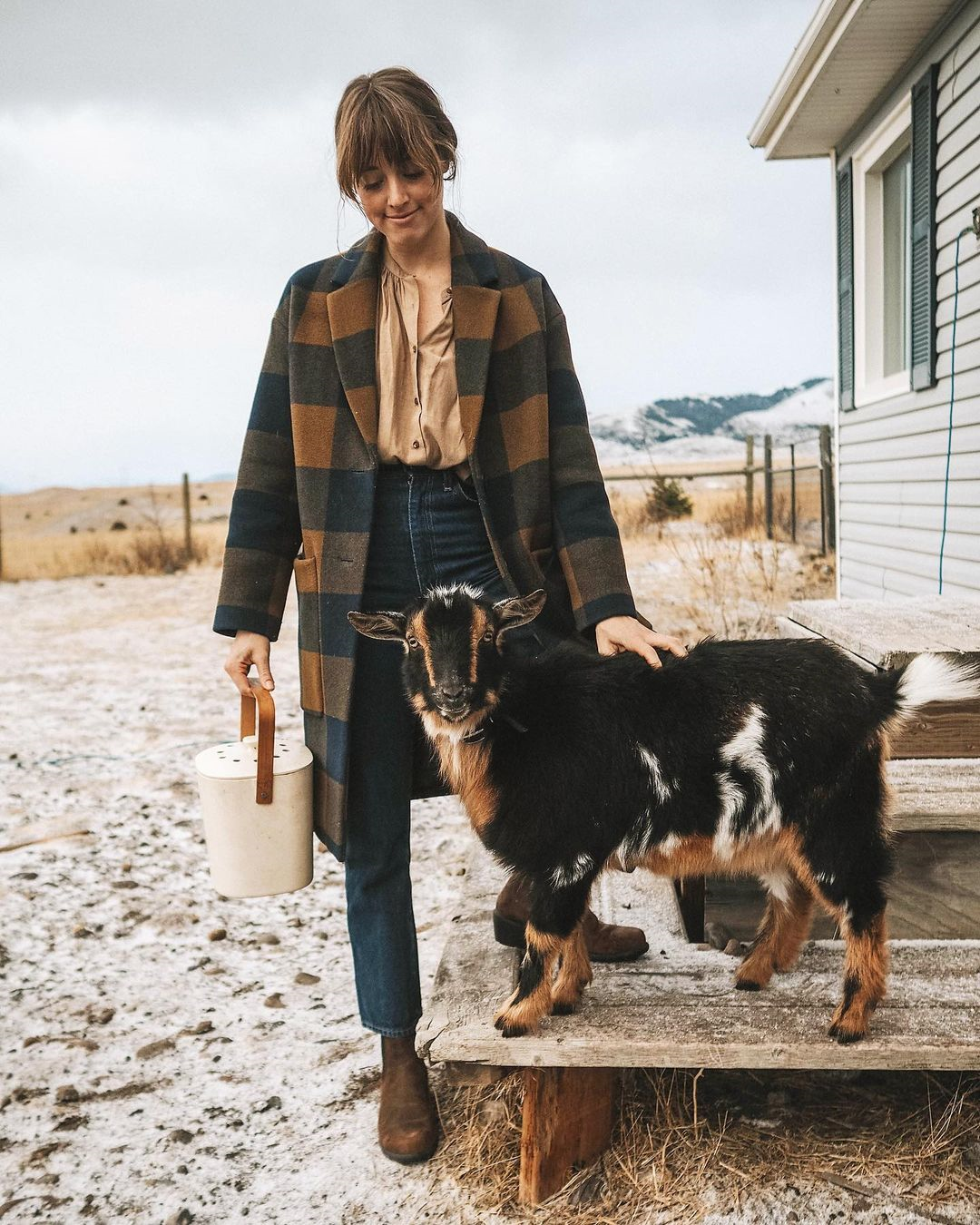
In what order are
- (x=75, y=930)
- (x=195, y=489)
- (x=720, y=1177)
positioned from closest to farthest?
1. (x=720, y=1177)
2. (x=75, y=930)
3. (x=195, y=489)

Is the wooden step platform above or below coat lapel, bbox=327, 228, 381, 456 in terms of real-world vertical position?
below

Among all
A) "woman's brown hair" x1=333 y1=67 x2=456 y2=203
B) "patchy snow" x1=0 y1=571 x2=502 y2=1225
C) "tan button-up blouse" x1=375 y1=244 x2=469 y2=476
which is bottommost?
"patchy snow" x1=0 y1=571 x2=502 y2=1225

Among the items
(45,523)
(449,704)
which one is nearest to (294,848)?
(449,704)

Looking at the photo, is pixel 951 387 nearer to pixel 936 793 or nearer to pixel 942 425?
pixel 942 425

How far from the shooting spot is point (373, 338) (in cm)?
262

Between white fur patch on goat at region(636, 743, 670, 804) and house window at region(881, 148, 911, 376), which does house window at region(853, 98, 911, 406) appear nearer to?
house window at region(881, 148, 911, 376)

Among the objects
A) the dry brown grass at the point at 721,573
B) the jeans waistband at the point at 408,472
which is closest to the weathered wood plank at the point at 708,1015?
the jeans waistband at the point at 408,472

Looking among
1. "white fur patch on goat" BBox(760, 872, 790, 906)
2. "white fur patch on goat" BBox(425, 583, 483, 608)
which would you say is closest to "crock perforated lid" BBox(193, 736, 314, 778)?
"white fur patch on goat" BBox(425, 583, 483, 608)

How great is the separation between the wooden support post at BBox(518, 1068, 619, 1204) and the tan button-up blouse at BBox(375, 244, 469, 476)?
1652mm

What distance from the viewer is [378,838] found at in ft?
9.05

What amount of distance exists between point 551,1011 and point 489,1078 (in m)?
0.25

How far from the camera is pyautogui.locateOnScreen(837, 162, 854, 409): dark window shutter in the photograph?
8.84 meters

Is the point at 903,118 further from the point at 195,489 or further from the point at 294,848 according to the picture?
the point at 195,489

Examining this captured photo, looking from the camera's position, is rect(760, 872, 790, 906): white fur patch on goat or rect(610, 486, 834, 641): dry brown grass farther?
rect(610, 486, 834, 641): dry brown grass
